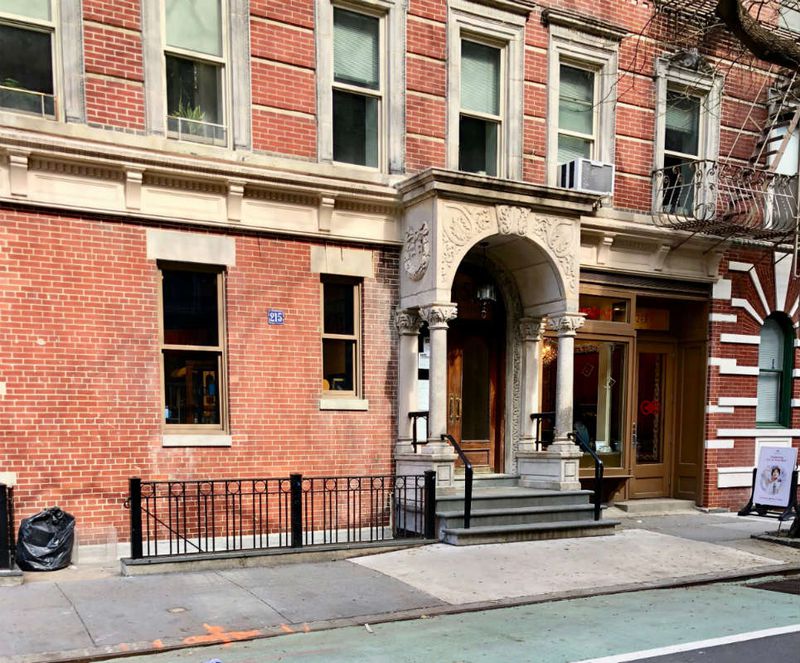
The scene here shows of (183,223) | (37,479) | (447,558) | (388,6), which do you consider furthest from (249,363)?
(388,6)

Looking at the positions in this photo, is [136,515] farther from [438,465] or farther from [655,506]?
[655,506]

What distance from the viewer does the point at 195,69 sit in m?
8.77

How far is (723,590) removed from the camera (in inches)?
292

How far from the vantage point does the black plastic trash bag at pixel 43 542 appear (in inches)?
288

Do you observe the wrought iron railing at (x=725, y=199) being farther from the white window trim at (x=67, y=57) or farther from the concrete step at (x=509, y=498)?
the white window trim at (x=67, y=57)

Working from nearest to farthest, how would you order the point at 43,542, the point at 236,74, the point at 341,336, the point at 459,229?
the point at 43,542 → the point at 236,74 → the point at 459,229 → the point at 341,336

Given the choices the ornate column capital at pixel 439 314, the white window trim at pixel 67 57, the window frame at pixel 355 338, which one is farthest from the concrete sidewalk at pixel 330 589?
the white window trim at pixel 67 57

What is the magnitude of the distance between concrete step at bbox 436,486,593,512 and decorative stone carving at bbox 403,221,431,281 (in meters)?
3.09

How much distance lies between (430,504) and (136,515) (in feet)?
11.7

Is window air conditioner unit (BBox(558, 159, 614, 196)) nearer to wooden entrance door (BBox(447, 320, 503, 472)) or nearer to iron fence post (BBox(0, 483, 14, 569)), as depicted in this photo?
wooden entrance door (BBox(447, 320, 503, 472))

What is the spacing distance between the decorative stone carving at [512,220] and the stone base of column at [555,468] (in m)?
3.26

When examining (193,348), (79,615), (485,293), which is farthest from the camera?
(485,293)

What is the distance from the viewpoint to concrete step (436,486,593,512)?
29.8 ft

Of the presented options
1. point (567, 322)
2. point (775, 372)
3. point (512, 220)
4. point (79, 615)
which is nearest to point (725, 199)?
point (775, 372)
